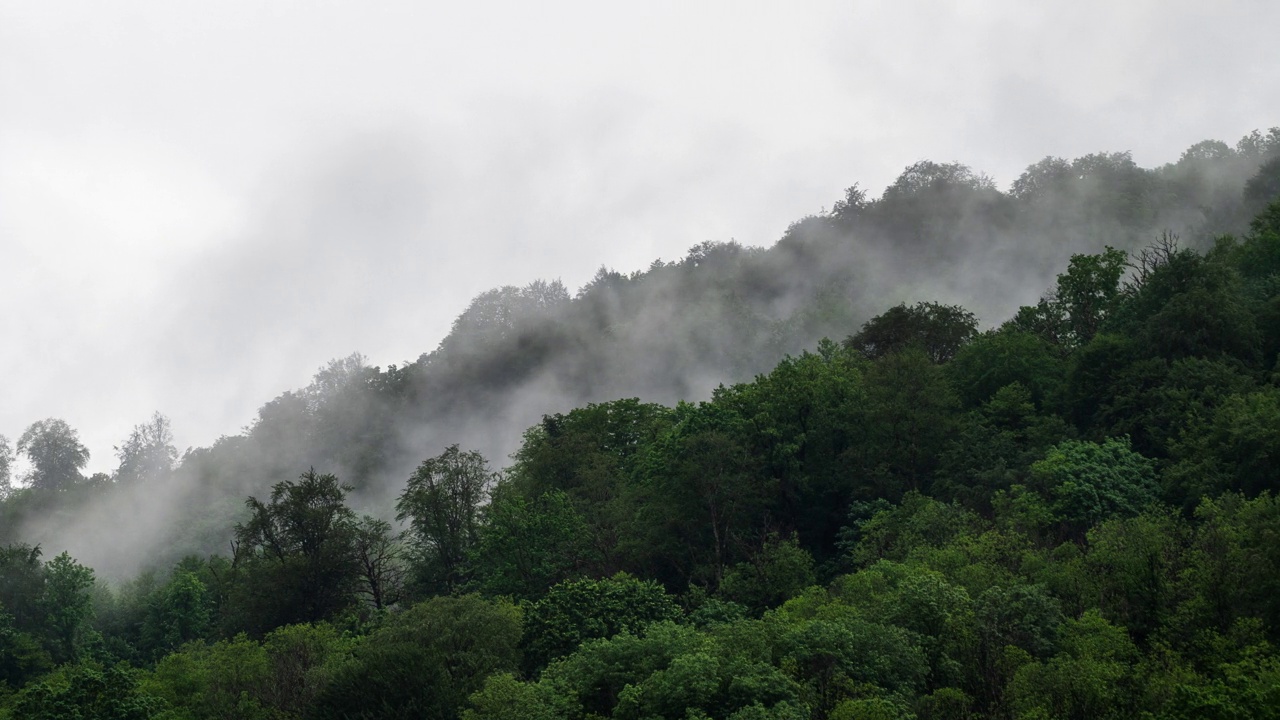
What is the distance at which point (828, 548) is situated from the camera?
60406 millimetres

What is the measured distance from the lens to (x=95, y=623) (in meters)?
85.4

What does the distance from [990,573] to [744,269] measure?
9617cm

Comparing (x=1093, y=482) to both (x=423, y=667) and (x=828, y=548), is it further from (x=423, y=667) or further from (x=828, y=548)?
(x=423, y=667)

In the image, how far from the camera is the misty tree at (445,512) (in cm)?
6831

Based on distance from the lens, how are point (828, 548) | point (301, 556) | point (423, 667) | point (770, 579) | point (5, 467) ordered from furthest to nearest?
point (5, 467) → point (301, 556) → point (828, 548) → point (770, 579) → point (423, 667)

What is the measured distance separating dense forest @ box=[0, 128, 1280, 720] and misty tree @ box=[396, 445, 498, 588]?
0.20 metres

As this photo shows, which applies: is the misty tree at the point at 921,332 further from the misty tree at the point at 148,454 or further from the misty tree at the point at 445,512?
the misty tree at the point at 148,454

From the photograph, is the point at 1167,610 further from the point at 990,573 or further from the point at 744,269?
→ the point at 744,269

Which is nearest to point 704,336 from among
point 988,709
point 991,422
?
point 991,422

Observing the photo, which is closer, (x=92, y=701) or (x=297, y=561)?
(x=92, y=701)

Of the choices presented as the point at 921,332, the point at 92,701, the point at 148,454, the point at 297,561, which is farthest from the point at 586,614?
the point at 148,454

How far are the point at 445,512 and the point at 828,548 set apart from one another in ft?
83.1

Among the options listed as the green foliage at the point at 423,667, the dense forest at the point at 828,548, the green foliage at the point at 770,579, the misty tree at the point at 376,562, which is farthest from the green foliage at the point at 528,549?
the green foliage at the point at 423,667

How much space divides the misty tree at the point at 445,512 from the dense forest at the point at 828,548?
0.20 meters
